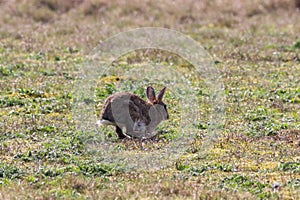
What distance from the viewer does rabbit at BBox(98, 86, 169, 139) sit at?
10.9 metres

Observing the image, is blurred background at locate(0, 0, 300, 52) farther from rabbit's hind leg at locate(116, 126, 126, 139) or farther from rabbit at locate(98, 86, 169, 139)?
rabbit's hind leg at locate(116, 126, 126, 139)

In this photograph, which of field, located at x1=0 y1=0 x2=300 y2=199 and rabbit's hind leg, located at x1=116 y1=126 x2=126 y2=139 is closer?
field, located at x1=0 y1=0 x2=300 y2=199

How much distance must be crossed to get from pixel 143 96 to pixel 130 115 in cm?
297

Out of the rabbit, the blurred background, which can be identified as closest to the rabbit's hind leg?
the rabbit

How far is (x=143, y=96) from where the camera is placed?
45.8 ft

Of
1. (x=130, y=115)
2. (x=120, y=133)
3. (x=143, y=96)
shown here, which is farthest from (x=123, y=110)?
(x=143, y=96)

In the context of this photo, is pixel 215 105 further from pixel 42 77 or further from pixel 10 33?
pixel 10 33

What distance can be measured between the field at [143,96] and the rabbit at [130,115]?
208 mm

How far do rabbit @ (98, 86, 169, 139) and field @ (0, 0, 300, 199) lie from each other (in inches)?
8.2

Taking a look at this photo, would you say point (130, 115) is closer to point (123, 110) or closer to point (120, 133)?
point (123, 110)

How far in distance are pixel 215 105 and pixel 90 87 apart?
9.44 feet

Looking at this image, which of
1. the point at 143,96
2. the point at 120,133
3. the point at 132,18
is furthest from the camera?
the point at 132,18

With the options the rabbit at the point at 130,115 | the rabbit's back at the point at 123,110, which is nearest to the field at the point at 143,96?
the rabbit at the point at 130,115

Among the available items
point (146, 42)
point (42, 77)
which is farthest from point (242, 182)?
point (146, 42)
